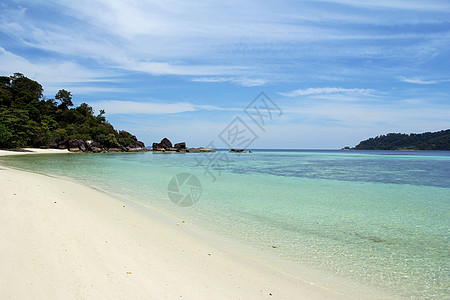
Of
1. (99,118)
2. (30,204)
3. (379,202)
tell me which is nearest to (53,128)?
(99,118)

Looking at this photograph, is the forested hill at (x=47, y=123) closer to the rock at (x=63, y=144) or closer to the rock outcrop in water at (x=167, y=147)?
the rock at (x=63, y=144)

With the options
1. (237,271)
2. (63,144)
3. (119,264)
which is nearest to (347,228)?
(237,271)

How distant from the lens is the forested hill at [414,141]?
472ft

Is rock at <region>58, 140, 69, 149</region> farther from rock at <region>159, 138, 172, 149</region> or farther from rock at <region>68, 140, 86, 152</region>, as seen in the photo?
rock at <region>159, 138, 172, 149</region>

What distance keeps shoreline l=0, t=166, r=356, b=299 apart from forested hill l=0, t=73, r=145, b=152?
51.9 m

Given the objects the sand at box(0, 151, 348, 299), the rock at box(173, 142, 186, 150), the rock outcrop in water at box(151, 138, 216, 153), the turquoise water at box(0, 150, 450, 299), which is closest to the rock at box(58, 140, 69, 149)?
the rock outcrop in water at box(151, 138, 216, 153)

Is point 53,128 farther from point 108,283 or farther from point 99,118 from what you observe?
point 108,283

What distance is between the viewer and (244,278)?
4.05 meters

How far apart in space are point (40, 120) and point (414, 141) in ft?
629

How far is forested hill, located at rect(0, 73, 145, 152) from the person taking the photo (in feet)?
163

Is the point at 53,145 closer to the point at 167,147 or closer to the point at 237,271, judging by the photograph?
the point at 167,147

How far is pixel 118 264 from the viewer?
4020mm

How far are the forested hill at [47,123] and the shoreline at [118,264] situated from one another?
170 ft

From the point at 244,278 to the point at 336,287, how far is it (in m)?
1.43
